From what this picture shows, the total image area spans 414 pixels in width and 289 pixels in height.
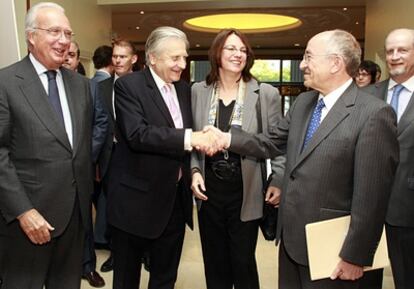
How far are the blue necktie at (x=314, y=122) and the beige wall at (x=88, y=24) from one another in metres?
5.85

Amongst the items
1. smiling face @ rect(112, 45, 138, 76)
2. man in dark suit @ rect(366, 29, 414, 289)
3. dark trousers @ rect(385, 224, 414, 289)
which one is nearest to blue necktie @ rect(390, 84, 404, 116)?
man in dark suit @ rect(366, 29, 414, 289)

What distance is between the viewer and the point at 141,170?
7.50 ft

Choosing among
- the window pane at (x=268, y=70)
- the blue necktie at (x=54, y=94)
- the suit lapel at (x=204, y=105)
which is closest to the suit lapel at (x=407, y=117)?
the suit lapel at (x=204, y=105)

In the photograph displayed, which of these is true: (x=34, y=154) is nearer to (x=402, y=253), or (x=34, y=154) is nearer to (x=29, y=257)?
(x=29, y=257)

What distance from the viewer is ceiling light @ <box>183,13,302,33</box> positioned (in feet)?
40.2

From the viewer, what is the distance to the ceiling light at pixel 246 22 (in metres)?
12.3

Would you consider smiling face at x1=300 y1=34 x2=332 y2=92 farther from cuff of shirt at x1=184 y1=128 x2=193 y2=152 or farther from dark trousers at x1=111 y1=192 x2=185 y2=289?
dark trousers at x1=111 y1=192 x2=185 y2=289

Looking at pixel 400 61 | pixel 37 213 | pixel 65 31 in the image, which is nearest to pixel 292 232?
pixel 37 213

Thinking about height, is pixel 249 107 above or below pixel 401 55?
below

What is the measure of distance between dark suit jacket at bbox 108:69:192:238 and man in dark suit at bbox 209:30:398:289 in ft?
2.15

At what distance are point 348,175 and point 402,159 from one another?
3.08 feet

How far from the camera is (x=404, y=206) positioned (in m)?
2.48

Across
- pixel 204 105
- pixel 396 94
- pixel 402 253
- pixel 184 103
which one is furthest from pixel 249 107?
pixel 402 253

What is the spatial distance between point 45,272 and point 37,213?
0.31 metres
